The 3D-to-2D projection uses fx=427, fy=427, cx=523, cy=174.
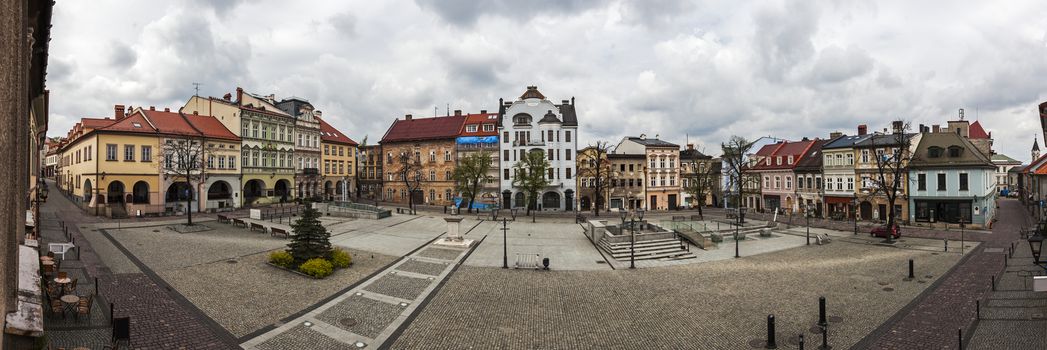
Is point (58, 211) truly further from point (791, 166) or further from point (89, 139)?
point (791, 166)

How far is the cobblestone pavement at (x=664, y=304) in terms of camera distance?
1212cm

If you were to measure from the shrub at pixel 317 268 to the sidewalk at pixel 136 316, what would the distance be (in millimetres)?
4348

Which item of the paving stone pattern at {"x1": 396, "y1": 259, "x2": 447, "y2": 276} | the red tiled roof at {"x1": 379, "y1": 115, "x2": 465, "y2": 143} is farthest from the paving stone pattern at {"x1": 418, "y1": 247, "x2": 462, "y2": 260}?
the red tiled roof at {"x1": 379, "y1": 115, "x2": 465, "y2": 143}

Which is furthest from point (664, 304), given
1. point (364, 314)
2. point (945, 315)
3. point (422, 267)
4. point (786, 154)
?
point (786, 154)

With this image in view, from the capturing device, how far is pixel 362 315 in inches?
535

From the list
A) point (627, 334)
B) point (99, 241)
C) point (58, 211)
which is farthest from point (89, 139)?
point (627, 334)

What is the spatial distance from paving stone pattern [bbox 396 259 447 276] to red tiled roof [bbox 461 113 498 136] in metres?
38.7

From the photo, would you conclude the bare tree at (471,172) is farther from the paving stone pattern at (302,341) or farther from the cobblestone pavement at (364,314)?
the paving stone pattern at (302,341)

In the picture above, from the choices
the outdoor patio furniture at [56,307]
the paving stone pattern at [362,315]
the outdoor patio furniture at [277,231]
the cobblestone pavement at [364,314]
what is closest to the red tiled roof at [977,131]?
the cobblestone pavement at [364,314]

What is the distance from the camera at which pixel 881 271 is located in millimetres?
20562

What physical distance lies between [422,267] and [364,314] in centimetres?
687

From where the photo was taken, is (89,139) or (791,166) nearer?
(89,139)

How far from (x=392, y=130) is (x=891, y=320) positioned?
64.3 meters

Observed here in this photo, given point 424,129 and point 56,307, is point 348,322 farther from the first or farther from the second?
point 424,129
